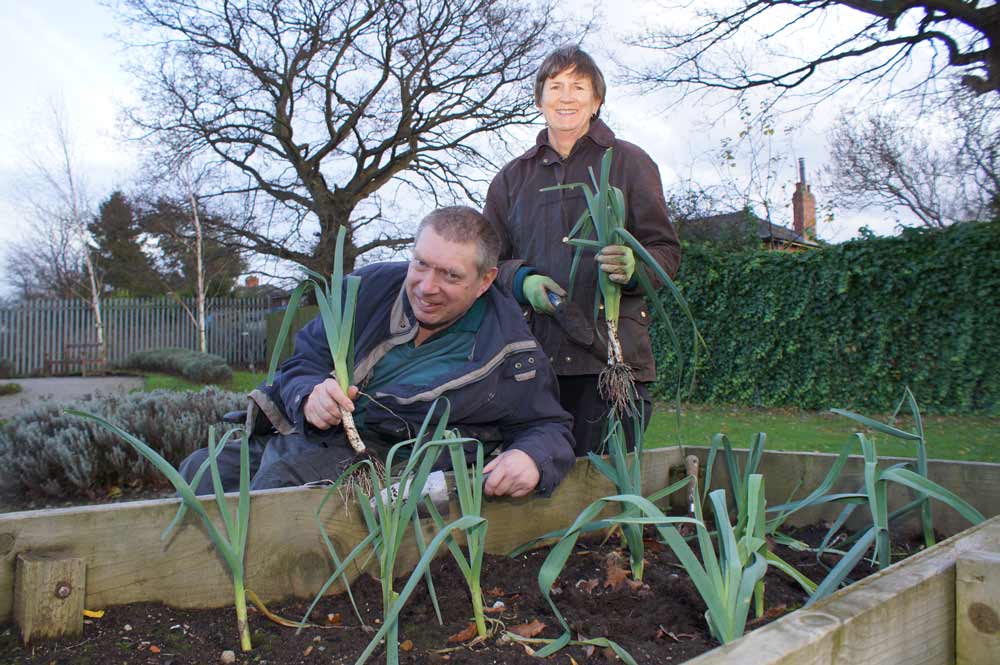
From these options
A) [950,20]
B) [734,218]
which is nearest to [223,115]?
[734,218]

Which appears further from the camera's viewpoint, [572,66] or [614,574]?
[572,66]

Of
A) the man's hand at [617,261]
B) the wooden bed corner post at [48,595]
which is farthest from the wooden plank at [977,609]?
the wooden bed corner post at [48,595]

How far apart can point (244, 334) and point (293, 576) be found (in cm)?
2193

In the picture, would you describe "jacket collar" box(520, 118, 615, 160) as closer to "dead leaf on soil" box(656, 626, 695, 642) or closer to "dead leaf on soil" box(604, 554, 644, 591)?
"dead leaf on soil" box(604, 554, 644, 591)

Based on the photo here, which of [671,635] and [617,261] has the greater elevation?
[617,261]

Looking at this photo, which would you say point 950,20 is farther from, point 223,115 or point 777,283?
point 223,115

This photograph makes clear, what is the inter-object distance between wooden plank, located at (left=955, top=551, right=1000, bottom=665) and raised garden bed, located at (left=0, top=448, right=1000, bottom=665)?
0.01 meters

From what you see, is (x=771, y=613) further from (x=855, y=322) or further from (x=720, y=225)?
(x=720, y=225)

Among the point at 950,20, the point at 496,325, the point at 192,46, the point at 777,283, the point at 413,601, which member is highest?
the point at 192,46

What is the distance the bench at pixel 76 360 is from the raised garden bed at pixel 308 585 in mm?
20630

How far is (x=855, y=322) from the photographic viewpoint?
9.55 meters

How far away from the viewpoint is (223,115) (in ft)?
56.5

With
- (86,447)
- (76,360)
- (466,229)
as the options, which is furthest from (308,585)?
(76,360)

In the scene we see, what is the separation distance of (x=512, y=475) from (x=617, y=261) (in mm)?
588
